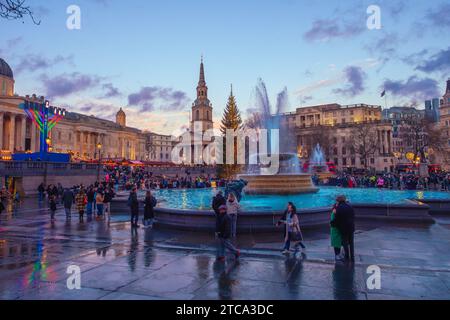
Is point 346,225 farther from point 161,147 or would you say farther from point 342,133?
point 161,147

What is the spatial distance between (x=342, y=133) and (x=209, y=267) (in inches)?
4146

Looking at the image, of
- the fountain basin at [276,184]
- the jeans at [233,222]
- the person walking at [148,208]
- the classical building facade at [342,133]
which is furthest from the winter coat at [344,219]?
the classical building facade at [342,133]

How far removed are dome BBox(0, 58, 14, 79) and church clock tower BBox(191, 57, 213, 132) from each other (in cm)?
6429

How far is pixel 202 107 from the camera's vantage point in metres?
133

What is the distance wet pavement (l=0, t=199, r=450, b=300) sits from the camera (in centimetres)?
643

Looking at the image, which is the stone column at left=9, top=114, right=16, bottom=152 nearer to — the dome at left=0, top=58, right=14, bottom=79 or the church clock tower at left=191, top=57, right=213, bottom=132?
the dome at left=0, top=58, right=14, bottom=79

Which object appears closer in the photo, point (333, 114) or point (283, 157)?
point (283, 157)

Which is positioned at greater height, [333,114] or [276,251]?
[333,114]

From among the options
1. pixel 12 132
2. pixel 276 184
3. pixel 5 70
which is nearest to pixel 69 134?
pixel 12 132

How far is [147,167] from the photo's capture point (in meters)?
68.2

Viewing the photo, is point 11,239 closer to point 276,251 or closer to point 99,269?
point 99,269

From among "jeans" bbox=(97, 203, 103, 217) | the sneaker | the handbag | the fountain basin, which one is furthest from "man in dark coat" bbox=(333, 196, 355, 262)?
the fountain basin
